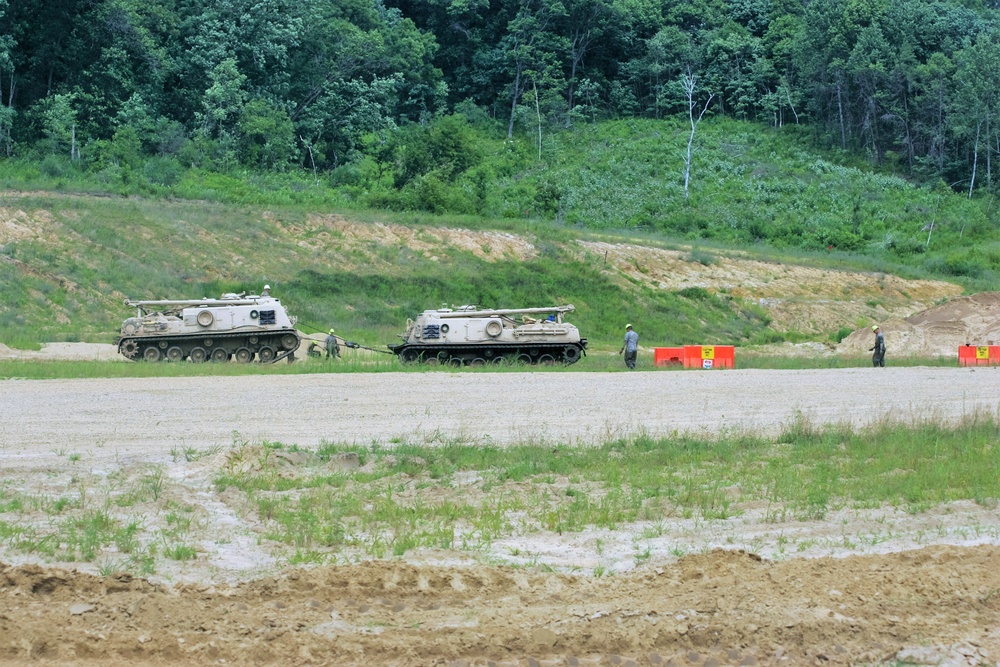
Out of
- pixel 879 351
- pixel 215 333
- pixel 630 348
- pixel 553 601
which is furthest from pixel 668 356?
pixel 553 601

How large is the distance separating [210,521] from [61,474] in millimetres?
2825

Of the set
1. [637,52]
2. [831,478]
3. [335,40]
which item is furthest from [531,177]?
[831,478]

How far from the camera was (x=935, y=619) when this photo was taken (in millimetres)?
8461

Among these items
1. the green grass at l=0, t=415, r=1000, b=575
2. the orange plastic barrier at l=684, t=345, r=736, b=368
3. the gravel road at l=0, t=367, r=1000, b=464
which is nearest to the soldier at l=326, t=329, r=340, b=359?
the gravel road at l=0, t=367, r=1000, b=464

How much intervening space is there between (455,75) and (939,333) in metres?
50.7

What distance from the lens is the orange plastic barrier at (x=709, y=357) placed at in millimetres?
29172

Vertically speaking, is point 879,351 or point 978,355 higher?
point 879,351

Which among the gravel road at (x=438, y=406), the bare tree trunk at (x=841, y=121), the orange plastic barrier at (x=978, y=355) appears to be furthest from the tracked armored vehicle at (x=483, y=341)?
the bare tree trunk at (x=841, y=121)

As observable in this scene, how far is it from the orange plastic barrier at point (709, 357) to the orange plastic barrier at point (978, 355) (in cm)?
682

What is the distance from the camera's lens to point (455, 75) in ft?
267

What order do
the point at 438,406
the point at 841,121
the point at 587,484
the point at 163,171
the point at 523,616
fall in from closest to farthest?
the point at 523,616, the point at 587,484, the point at 438,406, the point at 163,171, the point at 841,121

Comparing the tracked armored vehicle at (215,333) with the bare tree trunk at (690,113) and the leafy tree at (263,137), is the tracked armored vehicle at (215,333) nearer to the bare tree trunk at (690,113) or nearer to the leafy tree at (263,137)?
the leafy tree at (263,137)

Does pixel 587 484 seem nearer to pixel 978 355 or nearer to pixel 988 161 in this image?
pixel 978 355

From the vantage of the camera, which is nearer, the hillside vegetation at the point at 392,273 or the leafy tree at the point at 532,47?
the hillside vegetation at the point at 392,273
